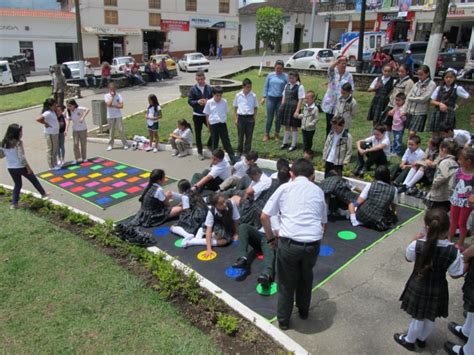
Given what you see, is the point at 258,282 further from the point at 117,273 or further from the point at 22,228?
the point at 22,228

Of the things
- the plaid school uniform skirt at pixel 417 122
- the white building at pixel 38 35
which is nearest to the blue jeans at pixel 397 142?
the plaid school uniform skirt at pixel 417 122

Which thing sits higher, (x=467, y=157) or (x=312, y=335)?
(x=467, y=157)

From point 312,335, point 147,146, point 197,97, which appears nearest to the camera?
point 312,335

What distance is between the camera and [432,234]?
338 centimetres

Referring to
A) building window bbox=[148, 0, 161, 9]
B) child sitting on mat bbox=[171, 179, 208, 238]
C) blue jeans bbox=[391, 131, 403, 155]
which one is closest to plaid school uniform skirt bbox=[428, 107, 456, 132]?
blue jeans bbox=[391, 131, 403, 155]

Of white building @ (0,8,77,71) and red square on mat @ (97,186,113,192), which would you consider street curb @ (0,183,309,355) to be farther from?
white building @ (0,8,77,71)

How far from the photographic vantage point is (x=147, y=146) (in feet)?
36.5

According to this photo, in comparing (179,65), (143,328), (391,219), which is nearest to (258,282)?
(143,328)

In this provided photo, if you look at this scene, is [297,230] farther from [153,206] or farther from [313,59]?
[313,59]

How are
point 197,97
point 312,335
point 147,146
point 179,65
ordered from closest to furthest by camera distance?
point 312,335 → point 197,97 → point 147,146 → point 179,65

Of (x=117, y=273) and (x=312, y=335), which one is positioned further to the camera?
(x=117, y=273)

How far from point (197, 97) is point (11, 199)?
437cm

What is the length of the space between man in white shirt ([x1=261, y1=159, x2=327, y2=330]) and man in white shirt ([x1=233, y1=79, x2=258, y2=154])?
5359 millimetres

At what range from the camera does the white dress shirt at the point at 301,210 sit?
3719mm
